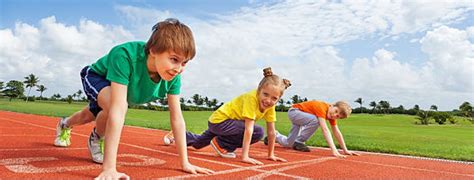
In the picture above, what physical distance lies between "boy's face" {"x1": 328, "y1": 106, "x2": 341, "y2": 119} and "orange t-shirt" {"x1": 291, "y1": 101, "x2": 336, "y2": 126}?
10cm

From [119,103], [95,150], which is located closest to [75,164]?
[95,150]

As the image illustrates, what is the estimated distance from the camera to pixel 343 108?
619 centimetres

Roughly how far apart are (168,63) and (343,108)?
386cm

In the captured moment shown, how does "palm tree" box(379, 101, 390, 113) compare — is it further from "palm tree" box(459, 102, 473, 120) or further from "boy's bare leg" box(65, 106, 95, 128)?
"boy's bare leg" box(65, 106, 95, 128)

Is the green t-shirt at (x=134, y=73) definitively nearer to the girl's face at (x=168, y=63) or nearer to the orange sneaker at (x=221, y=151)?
the girl's face at (x=168, y=63)

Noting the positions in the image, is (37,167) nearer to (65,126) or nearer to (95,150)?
(95,150)

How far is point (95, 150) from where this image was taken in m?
3.78

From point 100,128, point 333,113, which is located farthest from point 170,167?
point 333,113

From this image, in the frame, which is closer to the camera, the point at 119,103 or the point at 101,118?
the point at 119,103

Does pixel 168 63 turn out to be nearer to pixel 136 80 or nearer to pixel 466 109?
pixel 136 80

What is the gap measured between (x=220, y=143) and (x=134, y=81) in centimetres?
220

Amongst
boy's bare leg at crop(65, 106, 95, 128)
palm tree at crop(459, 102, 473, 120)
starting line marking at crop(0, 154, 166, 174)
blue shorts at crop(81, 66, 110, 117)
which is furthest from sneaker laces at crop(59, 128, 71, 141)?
palm tree at crop(459, 102, 473, 120)

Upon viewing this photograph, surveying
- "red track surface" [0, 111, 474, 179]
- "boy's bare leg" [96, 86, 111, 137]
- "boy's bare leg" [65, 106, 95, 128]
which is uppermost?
"boy's bare leg" [96, 86, 111, 137]

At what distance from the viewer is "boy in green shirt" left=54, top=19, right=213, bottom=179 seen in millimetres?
2928
